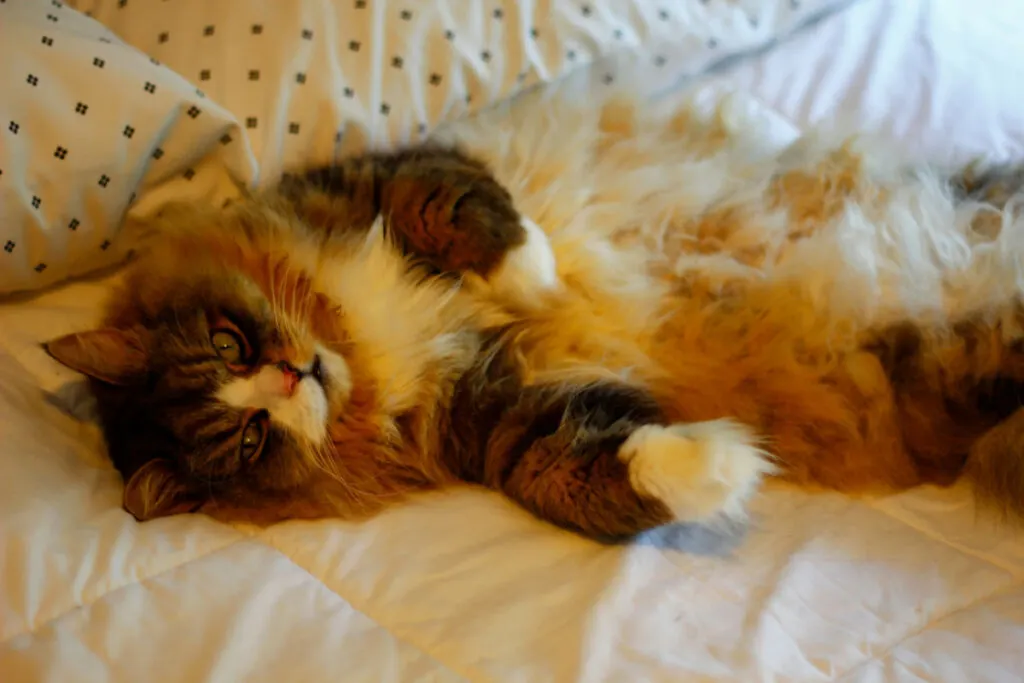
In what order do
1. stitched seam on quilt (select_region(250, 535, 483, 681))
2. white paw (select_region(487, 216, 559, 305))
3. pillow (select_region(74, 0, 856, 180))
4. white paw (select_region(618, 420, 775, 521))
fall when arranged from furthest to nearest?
1. pillow (select_region(74, 0, 856, 180))
2. white paw (select_region(487, 216, 559, 305))
3. white paw (select_region(618, 420, 775, 521))
4. stitched seam on quilt (select_region(250, 535, 483, 681))

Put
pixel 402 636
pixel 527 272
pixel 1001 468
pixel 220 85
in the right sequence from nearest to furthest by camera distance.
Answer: pixel 402 636 < pixel 1001 468 < pixel 527 272 < pixel 220 85

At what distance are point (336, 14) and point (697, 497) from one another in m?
1.02

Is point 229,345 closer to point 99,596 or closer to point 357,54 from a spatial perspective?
point 99,596

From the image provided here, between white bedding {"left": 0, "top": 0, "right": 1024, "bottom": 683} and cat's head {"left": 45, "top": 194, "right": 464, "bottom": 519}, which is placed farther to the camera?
cat's head {"left": 45, "top": 194, "right": 464, "bottom": 519}

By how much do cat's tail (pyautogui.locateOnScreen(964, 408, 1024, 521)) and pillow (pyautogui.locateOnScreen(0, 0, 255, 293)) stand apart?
3.95 feet

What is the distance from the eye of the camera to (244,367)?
122 centimetres

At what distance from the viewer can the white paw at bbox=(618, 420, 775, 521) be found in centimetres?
106

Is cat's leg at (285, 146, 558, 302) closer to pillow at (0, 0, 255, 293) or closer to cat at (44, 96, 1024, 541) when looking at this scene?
cat at (44, 96, 1024, 541)

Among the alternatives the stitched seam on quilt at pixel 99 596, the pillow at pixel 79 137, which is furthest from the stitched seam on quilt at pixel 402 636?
the pillow at pixel 79 137

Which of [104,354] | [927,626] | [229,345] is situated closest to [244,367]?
[229,345]

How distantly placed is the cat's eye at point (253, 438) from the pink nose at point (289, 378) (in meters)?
0.06

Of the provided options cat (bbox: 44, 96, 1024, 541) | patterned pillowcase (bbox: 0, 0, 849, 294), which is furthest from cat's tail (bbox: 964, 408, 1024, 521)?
patterned pillowcase (bbox: 0, 0, 849, 294)

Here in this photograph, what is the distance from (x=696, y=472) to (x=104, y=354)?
836mm

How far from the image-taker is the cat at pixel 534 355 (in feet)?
3.90
